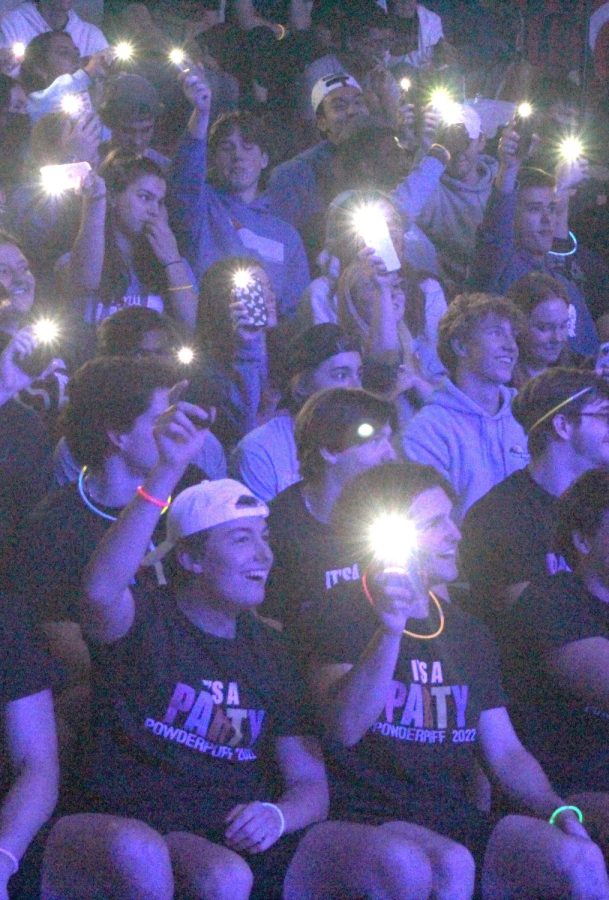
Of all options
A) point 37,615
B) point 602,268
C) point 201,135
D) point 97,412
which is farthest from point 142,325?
point 602,268

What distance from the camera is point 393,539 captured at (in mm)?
3260

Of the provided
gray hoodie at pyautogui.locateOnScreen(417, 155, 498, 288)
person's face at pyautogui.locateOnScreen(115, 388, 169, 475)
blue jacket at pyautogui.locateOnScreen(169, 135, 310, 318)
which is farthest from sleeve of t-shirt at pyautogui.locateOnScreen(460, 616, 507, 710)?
gray hoodie at pyautogui.locateOnScreen(417, 155, 498, 288)

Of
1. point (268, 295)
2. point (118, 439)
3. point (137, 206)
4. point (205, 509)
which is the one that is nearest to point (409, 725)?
point (205, 509)

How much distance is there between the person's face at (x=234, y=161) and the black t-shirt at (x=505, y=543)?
2552 millimetres

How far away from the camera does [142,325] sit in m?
4.43

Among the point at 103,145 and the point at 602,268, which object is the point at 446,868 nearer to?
the point at 103,145

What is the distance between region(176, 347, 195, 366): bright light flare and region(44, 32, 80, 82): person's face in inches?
112

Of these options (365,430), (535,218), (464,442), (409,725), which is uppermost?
(535,218)

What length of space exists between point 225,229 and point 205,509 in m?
2.96

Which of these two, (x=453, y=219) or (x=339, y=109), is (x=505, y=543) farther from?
(x=339, y=109)

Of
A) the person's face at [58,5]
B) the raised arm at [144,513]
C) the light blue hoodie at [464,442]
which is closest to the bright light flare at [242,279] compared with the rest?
the light blue hoodie at [464,442]

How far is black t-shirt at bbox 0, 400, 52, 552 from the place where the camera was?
3.94m

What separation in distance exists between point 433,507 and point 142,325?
135cm

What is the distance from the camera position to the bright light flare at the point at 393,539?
3.19m
